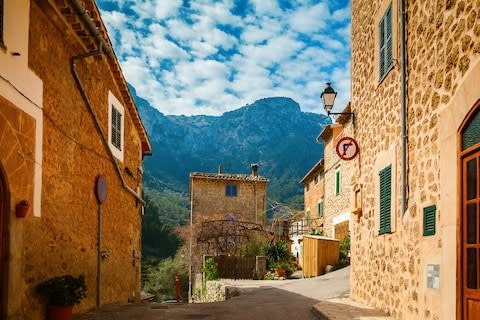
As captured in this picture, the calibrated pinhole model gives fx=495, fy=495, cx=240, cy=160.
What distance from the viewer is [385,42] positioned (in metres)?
8.66

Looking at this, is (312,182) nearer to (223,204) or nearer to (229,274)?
(223,204)

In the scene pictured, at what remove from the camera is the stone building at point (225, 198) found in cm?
3434

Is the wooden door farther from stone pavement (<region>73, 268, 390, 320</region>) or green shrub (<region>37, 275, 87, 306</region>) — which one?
green shrub (<region>37, 275, 87, 306</region>)

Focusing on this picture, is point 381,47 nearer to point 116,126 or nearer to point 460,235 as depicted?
point 460,235

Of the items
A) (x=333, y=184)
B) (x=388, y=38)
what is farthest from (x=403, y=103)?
(x=333, y=184)

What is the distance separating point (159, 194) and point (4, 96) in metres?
67.8

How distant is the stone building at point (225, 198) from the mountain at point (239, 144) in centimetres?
3943

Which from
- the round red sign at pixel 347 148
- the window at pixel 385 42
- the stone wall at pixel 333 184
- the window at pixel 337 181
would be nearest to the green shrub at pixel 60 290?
the round red sign at pixel 347 148

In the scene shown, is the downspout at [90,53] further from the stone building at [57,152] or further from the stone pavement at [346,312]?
the stone pavement at [346,312]

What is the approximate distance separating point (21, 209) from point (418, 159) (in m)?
5.43

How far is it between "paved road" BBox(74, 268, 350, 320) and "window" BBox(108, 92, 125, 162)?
3927 millimetres

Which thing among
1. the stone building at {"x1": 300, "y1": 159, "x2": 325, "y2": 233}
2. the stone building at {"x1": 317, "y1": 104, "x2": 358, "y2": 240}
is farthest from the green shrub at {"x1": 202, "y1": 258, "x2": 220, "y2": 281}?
the stone building at {"x1": 300, "y1": 159, "x2": 325, "y2": 233}

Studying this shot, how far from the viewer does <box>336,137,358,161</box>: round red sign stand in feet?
35.1

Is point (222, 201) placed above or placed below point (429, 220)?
above
